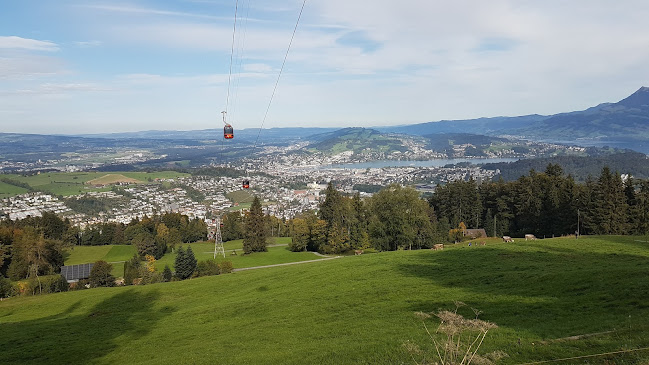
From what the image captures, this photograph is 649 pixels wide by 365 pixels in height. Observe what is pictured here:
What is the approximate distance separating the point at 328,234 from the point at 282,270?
84.1 ft

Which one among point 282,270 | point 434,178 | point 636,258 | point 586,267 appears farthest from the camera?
point 434,178

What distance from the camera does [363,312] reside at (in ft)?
62.5

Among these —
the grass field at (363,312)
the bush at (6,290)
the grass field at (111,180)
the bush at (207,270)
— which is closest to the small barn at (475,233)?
the grass field at (363,312)

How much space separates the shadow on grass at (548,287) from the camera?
542 inches

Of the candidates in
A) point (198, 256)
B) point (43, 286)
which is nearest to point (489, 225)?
point (198, 256)

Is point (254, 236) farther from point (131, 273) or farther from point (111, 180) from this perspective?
point (111, 180)

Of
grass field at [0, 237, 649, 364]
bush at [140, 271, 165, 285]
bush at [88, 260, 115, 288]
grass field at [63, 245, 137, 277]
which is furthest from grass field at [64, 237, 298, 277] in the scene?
grass field at [0, 237, 649, 364]

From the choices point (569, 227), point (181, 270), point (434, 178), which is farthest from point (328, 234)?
point (434, 178)

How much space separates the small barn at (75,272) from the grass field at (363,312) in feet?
72.9

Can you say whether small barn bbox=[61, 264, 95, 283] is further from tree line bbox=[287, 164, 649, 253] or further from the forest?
tree line bbox=[287, 164, 649, 253]

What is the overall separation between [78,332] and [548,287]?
2520 centimetres

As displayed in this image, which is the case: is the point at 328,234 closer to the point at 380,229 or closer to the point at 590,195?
the point at 380,229

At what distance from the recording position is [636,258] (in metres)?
22.3

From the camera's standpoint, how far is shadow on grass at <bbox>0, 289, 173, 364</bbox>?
61.9ft
